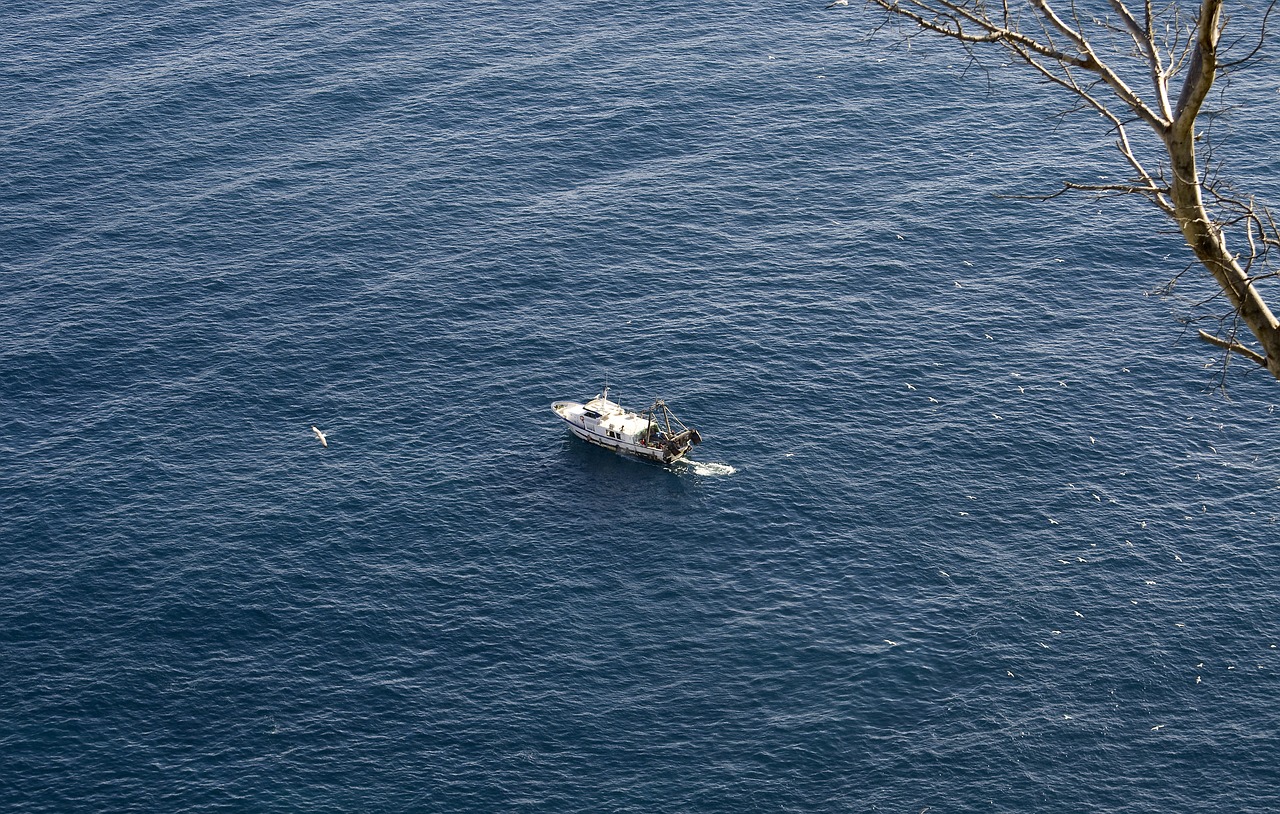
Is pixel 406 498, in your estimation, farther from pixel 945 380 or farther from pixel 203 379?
pixel 945 380

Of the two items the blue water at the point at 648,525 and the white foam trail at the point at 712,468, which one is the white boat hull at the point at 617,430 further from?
the blue water at the point at 648,525

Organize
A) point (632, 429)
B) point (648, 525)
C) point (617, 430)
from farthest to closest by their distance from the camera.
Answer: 1. point (617, 430)
2. point (632, 429)
3. point (648, 525)

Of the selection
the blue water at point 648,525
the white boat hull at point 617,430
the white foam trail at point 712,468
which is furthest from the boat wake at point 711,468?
the white boat hull at point 617,430

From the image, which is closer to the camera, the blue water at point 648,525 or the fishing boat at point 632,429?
the blue water at point 648,525

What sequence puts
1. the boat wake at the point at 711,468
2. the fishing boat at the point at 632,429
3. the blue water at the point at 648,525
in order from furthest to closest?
the fishing boat at the point at 632,429
the boat wake at the point at 711,468
the blue water at the point at 648,525

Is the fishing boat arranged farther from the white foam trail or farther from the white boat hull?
the white foam trail

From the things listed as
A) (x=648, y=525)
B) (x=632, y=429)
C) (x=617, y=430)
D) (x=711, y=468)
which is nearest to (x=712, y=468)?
(x=711, y=468)

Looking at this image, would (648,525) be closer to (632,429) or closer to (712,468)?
(712,468)
